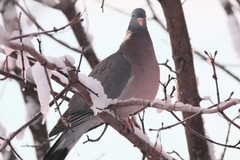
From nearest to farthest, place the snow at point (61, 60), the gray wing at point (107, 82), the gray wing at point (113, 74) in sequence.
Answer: the snow at point (61, 60), the gray wing at point (107, 82), the gray wing at point (113, 74)

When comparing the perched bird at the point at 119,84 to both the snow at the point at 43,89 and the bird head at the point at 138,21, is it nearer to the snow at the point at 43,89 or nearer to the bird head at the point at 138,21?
the bird head at the point at 138,21

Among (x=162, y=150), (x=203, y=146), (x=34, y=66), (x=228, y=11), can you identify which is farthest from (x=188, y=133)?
(x=34, y=66)

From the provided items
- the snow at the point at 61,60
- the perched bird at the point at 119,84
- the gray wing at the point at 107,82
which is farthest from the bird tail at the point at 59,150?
the snow at the point at 61,60

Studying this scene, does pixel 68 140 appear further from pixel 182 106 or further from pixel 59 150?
pixel 182 106

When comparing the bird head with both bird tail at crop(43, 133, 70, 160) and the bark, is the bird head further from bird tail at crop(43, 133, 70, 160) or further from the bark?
bird tail at crop(43, 133, 70, 160)

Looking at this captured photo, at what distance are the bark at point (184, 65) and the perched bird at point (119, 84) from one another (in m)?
0.15

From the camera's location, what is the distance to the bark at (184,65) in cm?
315

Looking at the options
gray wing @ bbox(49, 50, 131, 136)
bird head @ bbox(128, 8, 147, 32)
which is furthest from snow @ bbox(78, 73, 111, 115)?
bird head @ bbox(128, 8, 147, 32)

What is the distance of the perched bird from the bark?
0.15 m

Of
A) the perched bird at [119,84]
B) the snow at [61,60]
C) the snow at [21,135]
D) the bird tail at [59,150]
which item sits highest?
the perched bird at [119,84]

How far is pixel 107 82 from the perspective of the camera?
3031 millimetres

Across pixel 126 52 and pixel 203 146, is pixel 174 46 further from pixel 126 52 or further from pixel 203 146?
pixel 203 146

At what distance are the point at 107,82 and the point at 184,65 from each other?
0.47 metres

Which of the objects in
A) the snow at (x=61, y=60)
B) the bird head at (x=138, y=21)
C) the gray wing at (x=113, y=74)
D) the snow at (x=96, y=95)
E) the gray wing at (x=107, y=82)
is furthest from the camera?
the bird head at (x=138, y=21)
